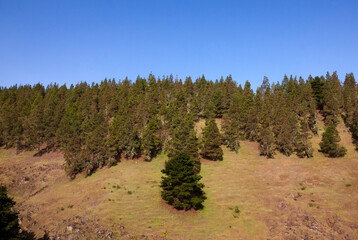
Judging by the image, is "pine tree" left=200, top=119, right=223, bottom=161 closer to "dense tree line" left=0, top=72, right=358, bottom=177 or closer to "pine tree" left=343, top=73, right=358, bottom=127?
"dense tree line" left=0, top=72, right=358, bottom=177

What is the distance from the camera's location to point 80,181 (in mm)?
52156

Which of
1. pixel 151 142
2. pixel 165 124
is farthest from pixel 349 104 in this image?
pixel 151 142

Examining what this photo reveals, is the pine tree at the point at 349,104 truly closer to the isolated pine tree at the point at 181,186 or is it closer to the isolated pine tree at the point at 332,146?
the isolated pine tree at the point at 332,146

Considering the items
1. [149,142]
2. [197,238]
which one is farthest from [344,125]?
[197,238]

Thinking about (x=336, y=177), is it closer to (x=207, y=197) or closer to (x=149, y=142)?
(x=207, y=197)

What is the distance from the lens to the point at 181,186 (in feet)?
114

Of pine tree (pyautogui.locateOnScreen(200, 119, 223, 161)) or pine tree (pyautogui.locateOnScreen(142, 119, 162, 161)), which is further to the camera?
pine tree (pyautogui.locateOnScreen(142, 119, 162, 161))

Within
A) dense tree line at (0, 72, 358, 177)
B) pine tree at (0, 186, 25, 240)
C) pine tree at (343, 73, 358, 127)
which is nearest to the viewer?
pine tree at (0, 186, 25, 240)

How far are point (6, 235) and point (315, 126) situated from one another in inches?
3683

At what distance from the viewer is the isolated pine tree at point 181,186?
1363 inches

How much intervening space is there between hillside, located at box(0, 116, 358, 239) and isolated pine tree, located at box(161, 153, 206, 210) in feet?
5.59

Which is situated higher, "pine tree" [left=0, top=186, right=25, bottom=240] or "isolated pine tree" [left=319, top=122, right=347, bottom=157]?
"isolated pine tree" [left=319, top=122, right=347, bottom=157]

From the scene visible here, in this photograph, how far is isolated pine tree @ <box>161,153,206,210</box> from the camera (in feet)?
114

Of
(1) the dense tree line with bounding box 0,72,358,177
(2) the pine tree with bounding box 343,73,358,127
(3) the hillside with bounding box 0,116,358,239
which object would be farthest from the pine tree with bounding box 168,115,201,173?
(2) the pine tree with bounding box 343,73,358,127
